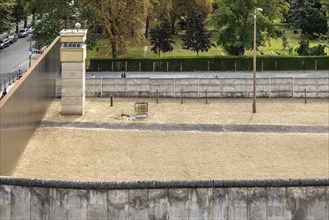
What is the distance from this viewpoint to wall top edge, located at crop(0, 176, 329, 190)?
475 inches

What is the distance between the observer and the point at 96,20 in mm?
57406

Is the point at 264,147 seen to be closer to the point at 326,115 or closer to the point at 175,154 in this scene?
the point at 175,154

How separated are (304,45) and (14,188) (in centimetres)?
5479

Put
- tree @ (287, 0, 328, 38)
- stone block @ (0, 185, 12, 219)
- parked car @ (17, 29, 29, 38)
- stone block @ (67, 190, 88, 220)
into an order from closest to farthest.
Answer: stone block @ (67, 190, 88, 220), stone block @ (0, 185, 12, 219), tree @ (287, 0, 328, 38), parked car @ (17, 29, 29, 38)

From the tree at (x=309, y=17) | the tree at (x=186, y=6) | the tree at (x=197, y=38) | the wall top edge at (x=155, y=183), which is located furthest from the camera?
the tree at (x=186, y=6)

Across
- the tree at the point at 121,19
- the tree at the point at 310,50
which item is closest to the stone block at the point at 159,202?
the tree at the point at 121,19

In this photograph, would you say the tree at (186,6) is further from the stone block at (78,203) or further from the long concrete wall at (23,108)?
the stone block at (78,203)

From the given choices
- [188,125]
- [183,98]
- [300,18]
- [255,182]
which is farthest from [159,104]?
[300,18]

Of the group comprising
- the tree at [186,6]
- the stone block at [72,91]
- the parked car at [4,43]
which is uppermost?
the tree at [186,6]

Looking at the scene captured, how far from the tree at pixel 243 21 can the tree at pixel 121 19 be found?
26.6ft

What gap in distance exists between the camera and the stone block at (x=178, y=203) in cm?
1219

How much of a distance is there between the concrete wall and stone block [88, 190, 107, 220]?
3034 centimetres

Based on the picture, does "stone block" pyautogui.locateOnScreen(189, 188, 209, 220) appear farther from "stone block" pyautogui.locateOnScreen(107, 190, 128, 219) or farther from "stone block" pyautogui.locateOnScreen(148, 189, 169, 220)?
"stone block" pyautogui.locateOnScreen(107, 190, 128, 219)

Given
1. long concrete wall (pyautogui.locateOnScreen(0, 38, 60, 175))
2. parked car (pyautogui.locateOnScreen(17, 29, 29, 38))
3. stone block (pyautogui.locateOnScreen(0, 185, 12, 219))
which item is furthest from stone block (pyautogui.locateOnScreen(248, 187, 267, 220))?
parked car (pyautogui.locateOnScreen(17, 29, 29, 38))
